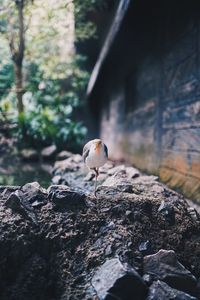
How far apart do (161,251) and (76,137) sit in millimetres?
6953

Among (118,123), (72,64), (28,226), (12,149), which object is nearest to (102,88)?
(72,64)

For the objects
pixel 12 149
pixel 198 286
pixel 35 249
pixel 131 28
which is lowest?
pixel 12 149

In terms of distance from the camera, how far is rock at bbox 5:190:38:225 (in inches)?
79.4

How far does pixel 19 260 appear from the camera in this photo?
6.10 ft

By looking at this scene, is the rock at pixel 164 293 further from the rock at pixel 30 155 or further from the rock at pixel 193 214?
the rock at pixel 30 155

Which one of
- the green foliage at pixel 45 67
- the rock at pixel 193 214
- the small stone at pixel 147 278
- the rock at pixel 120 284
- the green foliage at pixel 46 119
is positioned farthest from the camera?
the green foliage at pixel 46 119

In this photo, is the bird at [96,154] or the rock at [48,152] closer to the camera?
the bird at [96,154]

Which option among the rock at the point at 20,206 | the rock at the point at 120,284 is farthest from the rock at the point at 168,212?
the rock at the point at 20,206

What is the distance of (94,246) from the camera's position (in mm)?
1909

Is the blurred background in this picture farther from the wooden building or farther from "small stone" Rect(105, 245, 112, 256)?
"small stone" Rect(105, 245, 112, 256)

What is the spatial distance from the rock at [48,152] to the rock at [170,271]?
238 inches

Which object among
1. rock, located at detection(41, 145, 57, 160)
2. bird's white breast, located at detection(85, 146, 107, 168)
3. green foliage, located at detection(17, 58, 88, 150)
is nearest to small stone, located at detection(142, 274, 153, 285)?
bird's white breast, located at detection(85, 146, 107, 168)

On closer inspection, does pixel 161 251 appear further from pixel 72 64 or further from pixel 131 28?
pixel 72 64

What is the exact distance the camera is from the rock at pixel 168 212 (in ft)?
7.18
